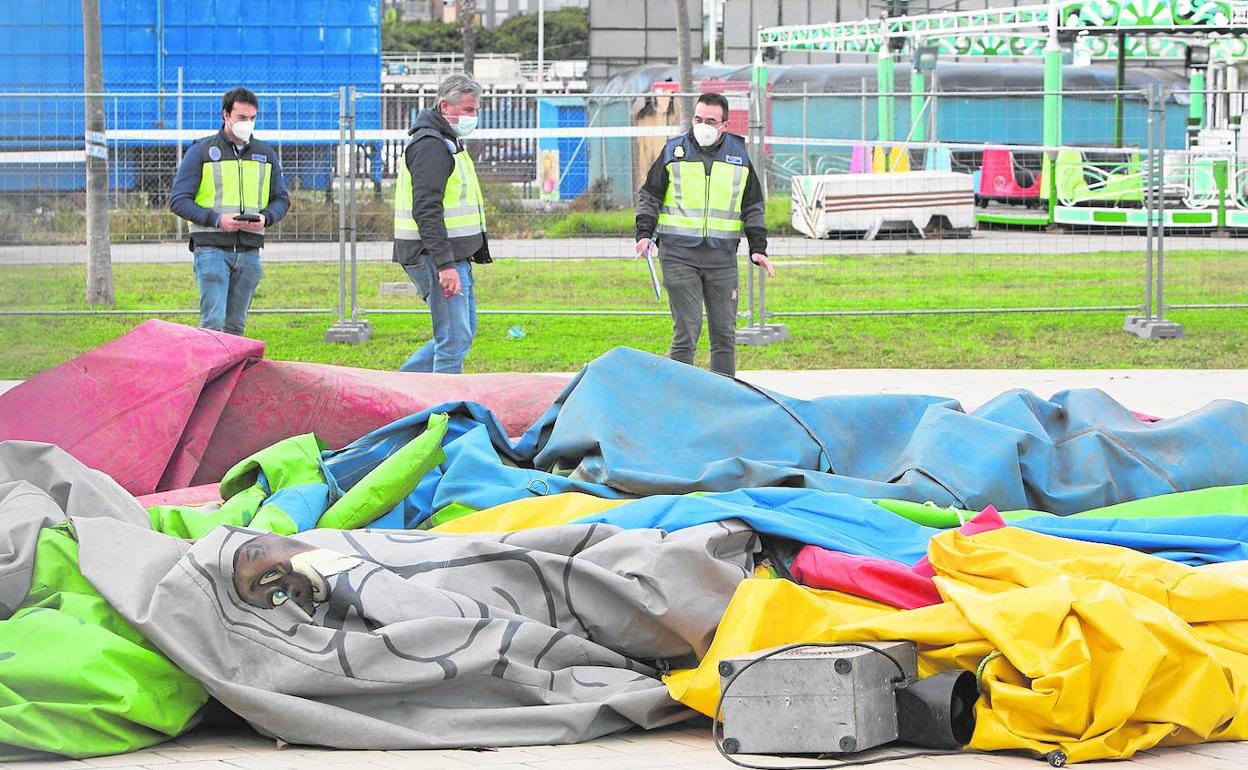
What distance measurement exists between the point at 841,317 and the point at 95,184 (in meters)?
6.69

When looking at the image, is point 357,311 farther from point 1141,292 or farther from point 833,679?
point 833,679

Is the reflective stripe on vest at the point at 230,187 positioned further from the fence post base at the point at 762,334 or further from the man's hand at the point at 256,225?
the fence post base at the point at 762,334

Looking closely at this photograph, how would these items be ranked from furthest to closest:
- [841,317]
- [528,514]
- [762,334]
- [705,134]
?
[841,317] → [762,334] → [705,134] → [528,514]

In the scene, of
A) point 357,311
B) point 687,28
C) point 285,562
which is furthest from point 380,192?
point 285,562

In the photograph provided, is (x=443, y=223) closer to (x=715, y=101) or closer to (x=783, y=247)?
(x=715, y=101)

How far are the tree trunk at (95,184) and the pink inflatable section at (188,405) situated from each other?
6.53 meters

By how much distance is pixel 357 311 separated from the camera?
1341 centimetres

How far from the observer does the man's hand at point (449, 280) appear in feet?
28.9

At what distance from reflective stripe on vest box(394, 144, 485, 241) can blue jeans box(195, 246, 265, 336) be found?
1.26 m

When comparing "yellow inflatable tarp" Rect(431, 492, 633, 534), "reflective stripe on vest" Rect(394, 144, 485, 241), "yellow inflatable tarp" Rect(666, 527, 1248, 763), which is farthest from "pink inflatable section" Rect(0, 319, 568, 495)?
"reflective stripe on vest" Rect(394, 144, 485, 241)

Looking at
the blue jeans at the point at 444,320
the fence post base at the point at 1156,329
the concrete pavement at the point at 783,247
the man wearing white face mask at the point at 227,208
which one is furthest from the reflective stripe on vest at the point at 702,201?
the fence post base at the point at 1156,329

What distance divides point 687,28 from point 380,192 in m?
6.28

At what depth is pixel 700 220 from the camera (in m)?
9.45

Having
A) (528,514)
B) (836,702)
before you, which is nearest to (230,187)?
(528,514)
